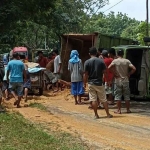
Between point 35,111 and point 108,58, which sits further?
point 108,58

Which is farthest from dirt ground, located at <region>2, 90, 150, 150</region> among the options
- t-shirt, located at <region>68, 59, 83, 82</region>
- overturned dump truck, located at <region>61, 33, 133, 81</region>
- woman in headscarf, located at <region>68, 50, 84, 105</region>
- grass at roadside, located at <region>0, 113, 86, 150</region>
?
overturned dump truck, located at <region>61, 33, 133, 81</region>

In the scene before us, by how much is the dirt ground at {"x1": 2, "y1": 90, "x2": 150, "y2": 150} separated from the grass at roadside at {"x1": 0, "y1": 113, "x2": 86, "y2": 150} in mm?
320

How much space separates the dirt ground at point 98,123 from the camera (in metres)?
7.11

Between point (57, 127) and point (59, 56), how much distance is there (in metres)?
7.86

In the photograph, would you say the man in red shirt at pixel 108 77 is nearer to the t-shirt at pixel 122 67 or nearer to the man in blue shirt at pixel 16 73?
the t-shirt at pixel 122 67

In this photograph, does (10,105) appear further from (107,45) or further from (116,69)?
(107,45)

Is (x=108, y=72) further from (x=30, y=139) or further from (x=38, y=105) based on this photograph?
(x=30, y=139)

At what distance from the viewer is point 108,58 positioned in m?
11.8

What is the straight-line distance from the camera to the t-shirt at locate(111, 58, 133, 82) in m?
10.5

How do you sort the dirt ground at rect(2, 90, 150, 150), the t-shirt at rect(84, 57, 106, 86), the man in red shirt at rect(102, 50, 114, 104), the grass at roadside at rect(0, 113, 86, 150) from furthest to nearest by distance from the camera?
Result: the man in red shirt at rect(102, 50, 114, 104)
the t-shirt at rect(84, 57, 106, 86)
the dirt ground at rect(2, 90, 150, 150)
the grass at roadside at rect(0, 113, 86, 150)

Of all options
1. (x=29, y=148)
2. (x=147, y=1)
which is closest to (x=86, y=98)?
(x=29, y=148)

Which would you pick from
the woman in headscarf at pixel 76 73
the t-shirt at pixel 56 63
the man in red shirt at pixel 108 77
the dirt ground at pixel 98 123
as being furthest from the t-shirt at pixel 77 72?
the t-shirt at pixel 56 63

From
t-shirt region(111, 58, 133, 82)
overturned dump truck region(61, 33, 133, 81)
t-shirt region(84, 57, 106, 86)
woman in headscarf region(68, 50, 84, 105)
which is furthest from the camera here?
overturned dump truck region(61, 33, 133, 81)

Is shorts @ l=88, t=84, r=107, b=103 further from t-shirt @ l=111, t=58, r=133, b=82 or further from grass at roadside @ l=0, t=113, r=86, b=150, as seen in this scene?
grass at roadside @ l=0, t=113, r=86, b=150
